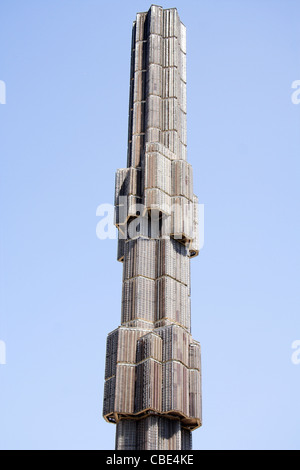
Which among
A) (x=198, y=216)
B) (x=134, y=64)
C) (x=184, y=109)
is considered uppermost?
(x=134, y=64)

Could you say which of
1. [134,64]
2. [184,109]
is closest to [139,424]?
[184,109]

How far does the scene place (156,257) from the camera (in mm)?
75750

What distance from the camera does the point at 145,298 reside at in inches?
2879

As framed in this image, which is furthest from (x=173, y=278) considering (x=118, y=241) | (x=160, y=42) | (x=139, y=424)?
(x=160, y=42)

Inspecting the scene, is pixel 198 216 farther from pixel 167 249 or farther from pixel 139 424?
pixel 139 424

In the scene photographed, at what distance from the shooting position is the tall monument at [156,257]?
65938mm

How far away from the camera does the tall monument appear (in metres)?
65.9

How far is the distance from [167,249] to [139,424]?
1856cm
